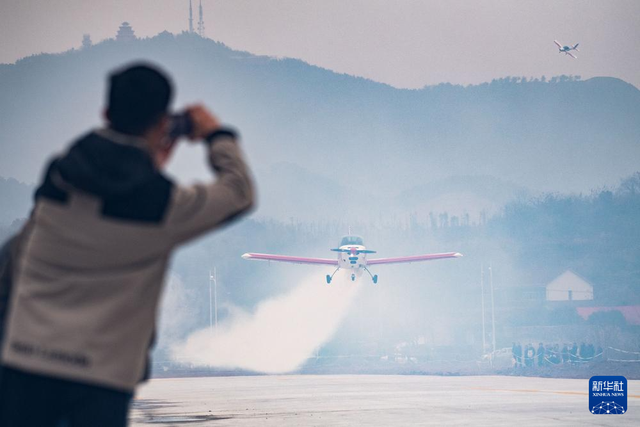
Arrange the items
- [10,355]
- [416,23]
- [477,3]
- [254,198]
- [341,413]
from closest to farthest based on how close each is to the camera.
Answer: [10,355], [254,198], [341,413], [416,23], [477,3]

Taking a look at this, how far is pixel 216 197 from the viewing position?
326 cm

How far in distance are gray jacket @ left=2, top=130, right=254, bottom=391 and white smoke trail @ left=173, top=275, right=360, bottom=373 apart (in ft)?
286

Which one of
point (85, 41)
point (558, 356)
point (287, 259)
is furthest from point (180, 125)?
point (85, 41)

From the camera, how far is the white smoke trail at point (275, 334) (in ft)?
315

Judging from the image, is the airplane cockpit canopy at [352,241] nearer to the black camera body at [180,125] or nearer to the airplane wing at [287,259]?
the airplane wing at [287,259]

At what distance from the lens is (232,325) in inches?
4365

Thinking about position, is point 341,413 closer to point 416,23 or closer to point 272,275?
point 416,23

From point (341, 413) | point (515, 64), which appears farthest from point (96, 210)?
point (515, 64)

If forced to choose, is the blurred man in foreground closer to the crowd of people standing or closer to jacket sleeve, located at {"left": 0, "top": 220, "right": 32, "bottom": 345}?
jacket sleeve, located at {"left": 0, "top": 220, "right": 32, "bottom": 345}

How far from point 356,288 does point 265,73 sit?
200 feet

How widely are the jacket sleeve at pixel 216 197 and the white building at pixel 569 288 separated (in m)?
114

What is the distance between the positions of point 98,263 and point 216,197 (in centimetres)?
52

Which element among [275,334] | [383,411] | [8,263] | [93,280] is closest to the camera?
[93,280]

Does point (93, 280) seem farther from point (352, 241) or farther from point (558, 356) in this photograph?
point (558, 356)
